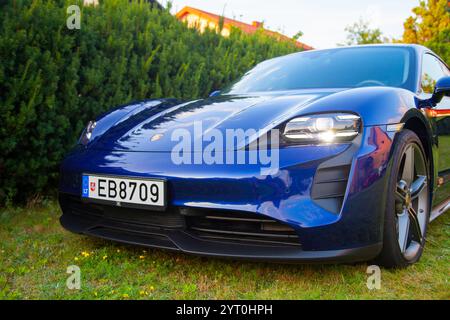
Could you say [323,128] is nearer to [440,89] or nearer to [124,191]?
[124,191]

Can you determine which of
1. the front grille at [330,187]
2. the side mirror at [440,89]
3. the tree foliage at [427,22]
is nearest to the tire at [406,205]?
the front grille at [330,187]

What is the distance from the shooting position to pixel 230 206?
1.81 meters

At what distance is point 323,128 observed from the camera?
1.88 meters

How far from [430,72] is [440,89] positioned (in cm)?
50

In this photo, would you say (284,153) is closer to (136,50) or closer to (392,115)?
(392,115)

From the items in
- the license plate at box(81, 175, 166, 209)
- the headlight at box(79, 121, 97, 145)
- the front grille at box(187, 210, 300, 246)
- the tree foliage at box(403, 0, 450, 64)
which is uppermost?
the tree foliage at box(403, 0, 450, 64)

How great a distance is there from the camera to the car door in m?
2.67

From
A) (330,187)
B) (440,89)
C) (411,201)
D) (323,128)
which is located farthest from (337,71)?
(330,187)

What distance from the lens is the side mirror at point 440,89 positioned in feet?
8.36

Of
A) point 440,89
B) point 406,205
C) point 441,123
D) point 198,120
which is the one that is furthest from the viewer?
point 441,123

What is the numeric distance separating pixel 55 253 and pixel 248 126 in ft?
4.35

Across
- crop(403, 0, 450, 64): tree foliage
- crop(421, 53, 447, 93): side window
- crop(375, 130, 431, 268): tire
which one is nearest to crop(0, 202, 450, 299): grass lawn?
crop(375, 130, 431, 268): tire

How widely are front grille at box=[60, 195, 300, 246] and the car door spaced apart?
1352mm

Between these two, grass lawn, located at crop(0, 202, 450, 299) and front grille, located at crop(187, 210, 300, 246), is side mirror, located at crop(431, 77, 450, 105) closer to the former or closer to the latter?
grass lawn, located at crop(0, 202, 450, 299)
